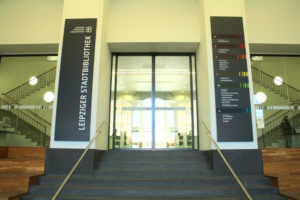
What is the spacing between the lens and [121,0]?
21.7ft

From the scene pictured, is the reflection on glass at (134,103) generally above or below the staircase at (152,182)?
above

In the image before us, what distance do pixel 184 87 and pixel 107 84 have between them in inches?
89.8

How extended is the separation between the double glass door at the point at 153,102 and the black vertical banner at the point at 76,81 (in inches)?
63.2

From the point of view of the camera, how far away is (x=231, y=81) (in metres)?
5.26

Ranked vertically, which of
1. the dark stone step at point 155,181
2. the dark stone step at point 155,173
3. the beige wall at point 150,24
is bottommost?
the dark stone step at point 155,181

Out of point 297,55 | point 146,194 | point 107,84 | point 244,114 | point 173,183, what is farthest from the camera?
point 297,55

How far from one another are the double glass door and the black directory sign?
1478mm

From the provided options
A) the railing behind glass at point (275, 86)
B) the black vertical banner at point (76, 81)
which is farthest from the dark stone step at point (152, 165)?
the railing behind glass at point (275, 86)

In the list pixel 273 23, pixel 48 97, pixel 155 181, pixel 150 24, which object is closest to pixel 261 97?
pixel 273 23

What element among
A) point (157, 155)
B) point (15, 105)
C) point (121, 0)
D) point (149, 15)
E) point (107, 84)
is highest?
point (121, 0)

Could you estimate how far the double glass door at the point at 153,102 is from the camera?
656cm

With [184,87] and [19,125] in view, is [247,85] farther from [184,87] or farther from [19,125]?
[19,125]

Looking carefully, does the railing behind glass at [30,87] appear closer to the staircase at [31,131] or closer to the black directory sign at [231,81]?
the staircase at [31,131]

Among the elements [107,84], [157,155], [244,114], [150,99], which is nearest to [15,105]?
[107,84]
